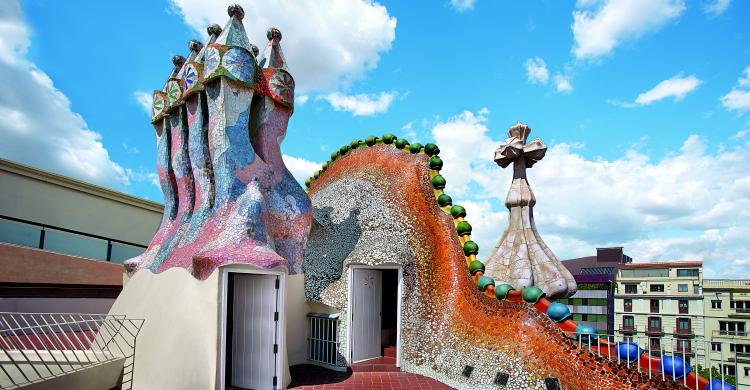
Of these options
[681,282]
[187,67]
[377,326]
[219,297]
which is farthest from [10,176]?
[681,282]

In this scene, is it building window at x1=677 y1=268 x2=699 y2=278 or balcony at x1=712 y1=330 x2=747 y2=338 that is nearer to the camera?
balcony at x1=712 y1=330 x2=747 y2=338

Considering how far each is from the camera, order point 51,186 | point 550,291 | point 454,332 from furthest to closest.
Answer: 1. point 51,186
2. point 550,291
3. point 454,332

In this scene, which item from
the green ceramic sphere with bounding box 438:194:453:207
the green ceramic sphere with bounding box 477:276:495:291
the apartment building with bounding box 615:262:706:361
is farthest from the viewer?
the apartment building with bounding box 615:262:706:361

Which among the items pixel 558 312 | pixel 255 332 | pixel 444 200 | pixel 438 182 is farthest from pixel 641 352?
pixel 255 332

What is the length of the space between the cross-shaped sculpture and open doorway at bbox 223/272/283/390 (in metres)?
5.23

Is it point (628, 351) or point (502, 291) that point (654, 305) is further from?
point (628, 351)

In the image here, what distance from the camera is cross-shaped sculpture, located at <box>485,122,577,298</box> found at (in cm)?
970

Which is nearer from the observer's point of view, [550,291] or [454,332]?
[454,332]

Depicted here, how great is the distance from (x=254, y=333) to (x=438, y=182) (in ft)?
14.3

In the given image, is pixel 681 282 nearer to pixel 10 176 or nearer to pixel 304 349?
pixel 304 349

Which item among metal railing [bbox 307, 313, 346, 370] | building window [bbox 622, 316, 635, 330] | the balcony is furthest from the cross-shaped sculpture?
building window [bbox 622, 316, 635, 330]

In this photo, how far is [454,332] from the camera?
7.38m

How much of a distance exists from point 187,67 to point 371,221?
4536 mm

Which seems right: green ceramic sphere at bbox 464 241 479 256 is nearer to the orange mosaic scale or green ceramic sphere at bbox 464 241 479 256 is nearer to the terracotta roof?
the orange mosaic scale
